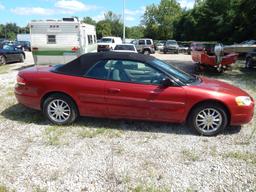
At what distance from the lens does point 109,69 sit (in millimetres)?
5570

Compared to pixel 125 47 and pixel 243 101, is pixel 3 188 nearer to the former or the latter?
pixel 243 101

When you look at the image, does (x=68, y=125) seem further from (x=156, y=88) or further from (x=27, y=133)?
(x=156, y=88)

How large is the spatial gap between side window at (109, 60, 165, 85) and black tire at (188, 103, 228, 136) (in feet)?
2.91

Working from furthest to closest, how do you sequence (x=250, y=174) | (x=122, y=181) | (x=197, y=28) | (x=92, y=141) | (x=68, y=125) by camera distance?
(x=197, y=28) < (x=68, y=125) < (x=92, y=141) < (x=250, y=174) < (x=122, y=181)

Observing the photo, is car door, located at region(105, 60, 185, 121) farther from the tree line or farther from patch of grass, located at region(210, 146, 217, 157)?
the tree line

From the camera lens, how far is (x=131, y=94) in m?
5.33

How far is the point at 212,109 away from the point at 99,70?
2241 millimetres

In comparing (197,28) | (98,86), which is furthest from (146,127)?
(197,28)

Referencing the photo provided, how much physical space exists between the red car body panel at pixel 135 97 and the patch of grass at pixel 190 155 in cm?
83

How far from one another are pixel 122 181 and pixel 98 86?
7.09ft

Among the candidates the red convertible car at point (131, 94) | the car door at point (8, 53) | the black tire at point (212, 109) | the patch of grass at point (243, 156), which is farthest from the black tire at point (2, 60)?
the patch of grass at point (243, 156)

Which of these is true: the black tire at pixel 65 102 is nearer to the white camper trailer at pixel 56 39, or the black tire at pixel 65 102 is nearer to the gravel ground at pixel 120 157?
the gravel ground at pixel 120 157

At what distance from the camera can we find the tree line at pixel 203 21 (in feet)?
113

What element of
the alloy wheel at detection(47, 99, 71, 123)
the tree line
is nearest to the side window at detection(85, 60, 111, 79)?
the alloy wheel at detection(47, 99, 71, 123)
